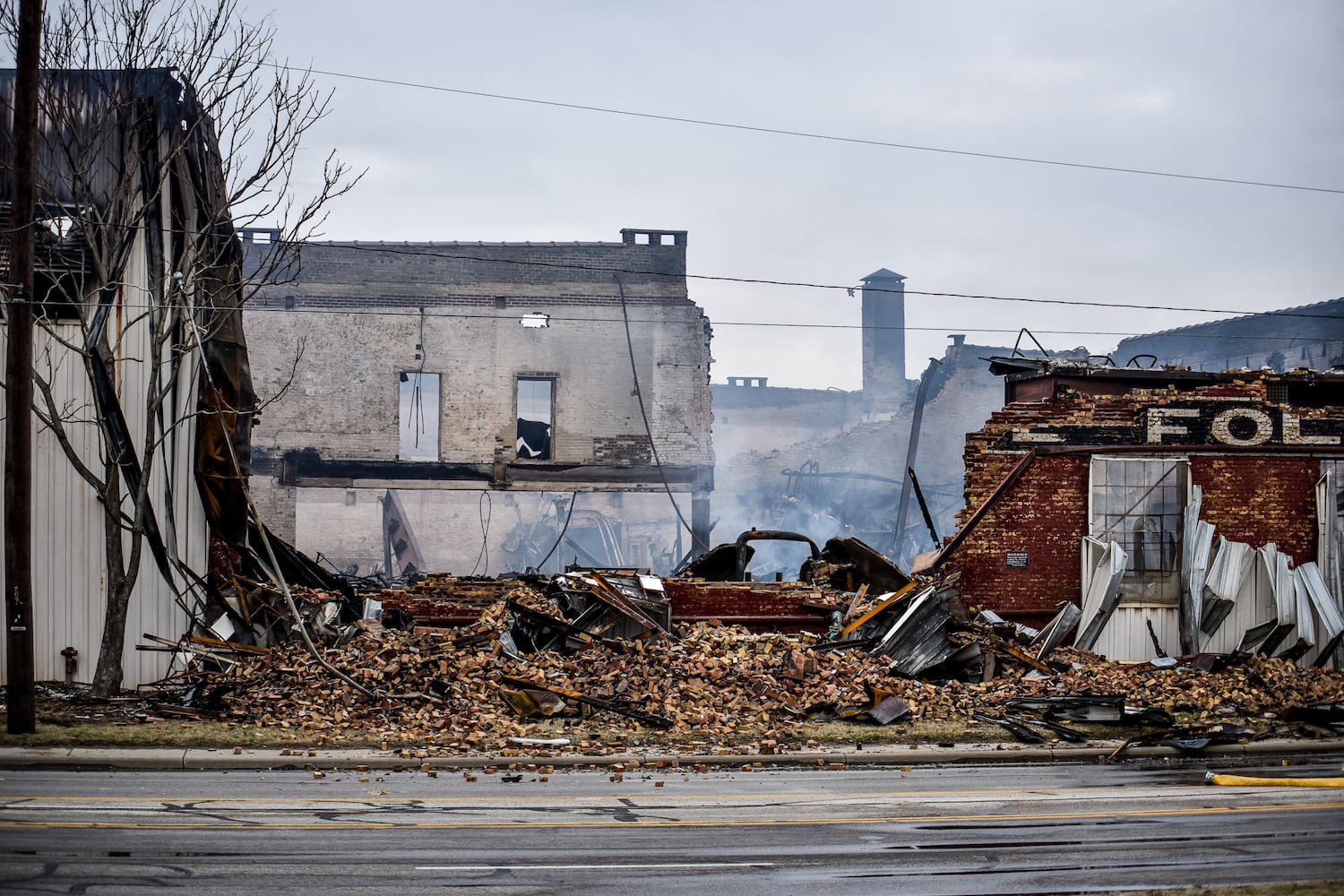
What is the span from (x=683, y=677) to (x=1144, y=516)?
27.1 ft

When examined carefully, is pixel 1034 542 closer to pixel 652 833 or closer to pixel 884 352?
pixel 652 833

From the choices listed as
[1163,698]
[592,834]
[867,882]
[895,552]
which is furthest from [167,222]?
[895,552]

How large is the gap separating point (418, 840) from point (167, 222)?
10179mm

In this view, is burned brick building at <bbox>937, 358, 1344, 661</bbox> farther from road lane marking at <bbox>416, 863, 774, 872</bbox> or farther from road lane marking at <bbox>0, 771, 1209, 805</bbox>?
road lane marking at <bbox>416, 863, 774, 872</bbox>

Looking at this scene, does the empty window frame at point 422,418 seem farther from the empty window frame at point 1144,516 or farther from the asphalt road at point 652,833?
the asphalt road at point 652,833

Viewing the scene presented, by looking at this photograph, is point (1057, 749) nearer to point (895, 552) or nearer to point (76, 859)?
point (76, 859)

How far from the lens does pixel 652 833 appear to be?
812 centimetres

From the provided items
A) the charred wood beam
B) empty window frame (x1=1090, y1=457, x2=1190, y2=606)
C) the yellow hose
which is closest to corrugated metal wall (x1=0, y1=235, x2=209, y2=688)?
the yellow hose

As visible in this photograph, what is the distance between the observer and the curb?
34.5ft

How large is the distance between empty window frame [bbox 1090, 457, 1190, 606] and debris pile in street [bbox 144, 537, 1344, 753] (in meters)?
1.52

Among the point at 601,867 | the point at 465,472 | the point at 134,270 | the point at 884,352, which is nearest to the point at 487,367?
the point at 465,472

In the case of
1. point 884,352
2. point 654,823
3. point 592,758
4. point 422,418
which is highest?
point 884,352

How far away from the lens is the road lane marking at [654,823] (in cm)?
796

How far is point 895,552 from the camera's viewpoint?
3581 cm
